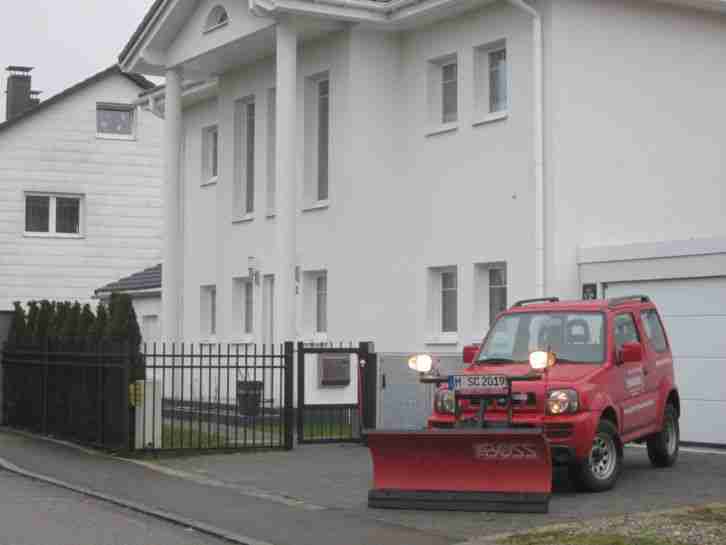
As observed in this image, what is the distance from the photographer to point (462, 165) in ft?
77.3

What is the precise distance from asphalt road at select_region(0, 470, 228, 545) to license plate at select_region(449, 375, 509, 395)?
315 cm

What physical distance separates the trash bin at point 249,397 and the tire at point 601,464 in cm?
736

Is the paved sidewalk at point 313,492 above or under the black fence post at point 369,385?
under

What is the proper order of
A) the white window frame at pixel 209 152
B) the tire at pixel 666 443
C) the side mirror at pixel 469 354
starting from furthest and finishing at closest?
the white window frame at pixel 209 152 → the tire at pixel 666 443 → the side mirror at pixel 469 354

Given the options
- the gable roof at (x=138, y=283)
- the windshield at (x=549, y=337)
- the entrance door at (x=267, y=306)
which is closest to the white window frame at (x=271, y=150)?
the entrance door at (x=267, y=306)

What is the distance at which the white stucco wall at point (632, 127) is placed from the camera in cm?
2188

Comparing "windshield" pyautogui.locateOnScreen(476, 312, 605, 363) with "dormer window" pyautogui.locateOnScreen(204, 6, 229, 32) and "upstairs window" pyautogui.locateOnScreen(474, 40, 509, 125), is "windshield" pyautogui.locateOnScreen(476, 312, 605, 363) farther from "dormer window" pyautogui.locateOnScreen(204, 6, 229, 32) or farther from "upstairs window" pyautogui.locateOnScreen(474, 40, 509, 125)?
"dormer window" pyautogui.locateOnScreen(204, 6, 229, 32)

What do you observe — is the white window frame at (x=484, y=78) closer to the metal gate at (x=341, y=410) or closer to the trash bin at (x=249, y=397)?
the metal gate at (x=341, y=410)

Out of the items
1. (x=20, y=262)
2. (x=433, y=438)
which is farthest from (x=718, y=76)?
(x=20, y=262)

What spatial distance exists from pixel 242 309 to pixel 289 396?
923 cm

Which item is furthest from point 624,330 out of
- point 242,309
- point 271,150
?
point 242,309

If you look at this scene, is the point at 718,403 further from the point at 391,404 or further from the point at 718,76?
the point at 718,76

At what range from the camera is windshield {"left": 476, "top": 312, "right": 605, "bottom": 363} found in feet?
51.3

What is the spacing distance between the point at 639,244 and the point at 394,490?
7.55 m
